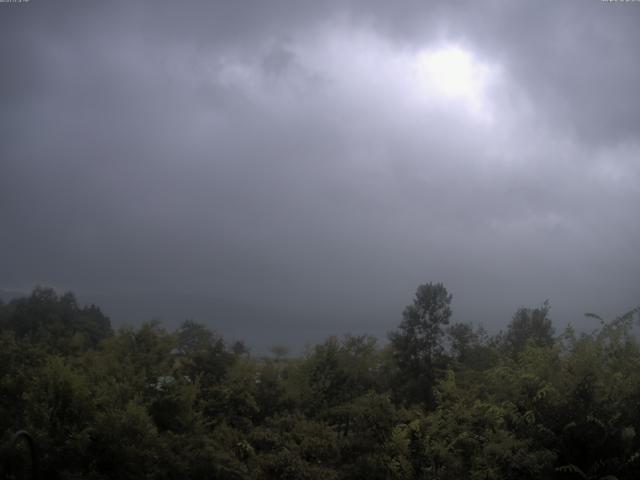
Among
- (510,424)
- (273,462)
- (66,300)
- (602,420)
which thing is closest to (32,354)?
(273,462)

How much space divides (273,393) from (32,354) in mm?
10790

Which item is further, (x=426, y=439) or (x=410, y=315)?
(x=410, y=315)

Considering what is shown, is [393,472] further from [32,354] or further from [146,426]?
[32,354]

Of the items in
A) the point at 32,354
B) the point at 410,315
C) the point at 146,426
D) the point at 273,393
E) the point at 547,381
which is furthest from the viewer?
the point at 410,315

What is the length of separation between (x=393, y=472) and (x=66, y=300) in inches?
2879

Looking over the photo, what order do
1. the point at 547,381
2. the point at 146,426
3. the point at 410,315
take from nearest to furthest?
the point at 547,381, the point at 146,426, the point at 410,315

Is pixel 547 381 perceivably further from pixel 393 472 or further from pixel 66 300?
pixel 66 300

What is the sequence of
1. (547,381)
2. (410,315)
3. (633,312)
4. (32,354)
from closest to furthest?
1. (547,381)
2. (633,312)
3. (32,354)
4. (410,315)

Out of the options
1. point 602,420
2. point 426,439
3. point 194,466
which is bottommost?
point 194,466

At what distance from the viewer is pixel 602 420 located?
9648 millimetres

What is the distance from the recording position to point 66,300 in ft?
244

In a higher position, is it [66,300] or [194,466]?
[66,300]

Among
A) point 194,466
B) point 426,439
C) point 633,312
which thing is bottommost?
point 194,466

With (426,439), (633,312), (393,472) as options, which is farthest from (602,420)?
(393,472)
